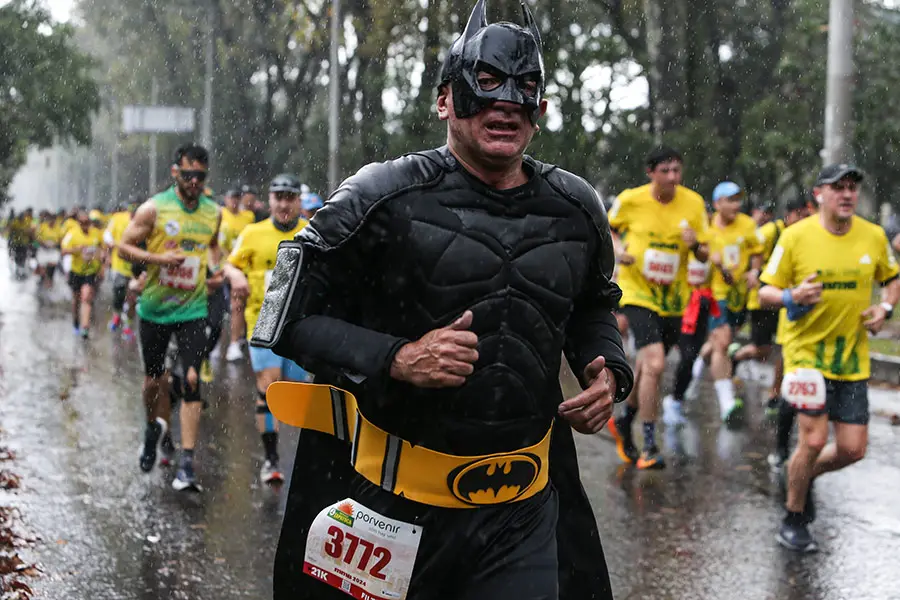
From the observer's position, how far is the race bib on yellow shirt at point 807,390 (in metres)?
6.50

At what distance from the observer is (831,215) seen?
661 centimetres

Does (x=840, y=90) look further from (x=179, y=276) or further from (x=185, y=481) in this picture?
(x=185, y=481)

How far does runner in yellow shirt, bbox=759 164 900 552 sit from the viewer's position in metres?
6.52

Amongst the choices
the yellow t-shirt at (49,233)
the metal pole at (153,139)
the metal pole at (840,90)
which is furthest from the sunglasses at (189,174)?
the metal pole at (153,139)

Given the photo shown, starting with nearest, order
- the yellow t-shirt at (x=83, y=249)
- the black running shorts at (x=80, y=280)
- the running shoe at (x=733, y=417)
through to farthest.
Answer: the running shoe at (x=733, y=417)
the black running shorts at (x=80, y=280)
the yellow t-shirt at (x=83, y=249)

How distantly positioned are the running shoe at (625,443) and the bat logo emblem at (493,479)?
5.74 m

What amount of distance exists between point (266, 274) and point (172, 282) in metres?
1.02

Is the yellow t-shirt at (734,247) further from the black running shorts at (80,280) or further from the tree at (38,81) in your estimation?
the tree at (38,81)

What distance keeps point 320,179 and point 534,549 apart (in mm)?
36263

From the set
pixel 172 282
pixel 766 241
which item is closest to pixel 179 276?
pixel 172 282

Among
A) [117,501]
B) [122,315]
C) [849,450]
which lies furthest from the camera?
[122,315]

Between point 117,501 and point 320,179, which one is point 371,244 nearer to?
point 117,501

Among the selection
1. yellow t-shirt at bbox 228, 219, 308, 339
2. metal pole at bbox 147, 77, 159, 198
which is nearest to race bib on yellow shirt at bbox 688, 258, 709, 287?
yellow t-shirt at bbox 228, 219, 308, 339

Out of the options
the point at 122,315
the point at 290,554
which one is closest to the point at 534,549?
the point at 290,554
